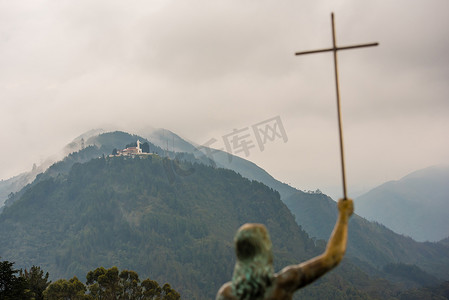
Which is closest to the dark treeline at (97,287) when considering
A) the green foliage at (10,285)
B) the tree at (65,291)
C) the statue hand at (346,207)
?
the tree at (65,291)

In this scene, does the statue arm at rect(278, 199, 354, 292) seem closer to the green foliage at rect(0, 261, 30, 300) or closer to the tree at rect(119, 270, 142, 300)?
the green foliage at rect(0, 261, 30, 300)

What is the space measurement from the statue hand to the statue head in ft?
3.36

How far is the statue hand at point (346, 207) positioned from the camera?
5688 mm

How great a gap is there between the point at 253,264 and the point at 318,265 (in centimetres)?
61

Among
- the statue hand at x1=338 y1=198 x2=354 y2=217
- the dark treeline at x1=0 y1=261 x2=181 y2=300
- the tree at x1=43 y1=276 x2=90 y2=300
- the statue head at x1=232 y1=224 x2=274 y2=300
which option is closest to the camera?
the statue head at x1=232 y1=224 x2=274 y2=300

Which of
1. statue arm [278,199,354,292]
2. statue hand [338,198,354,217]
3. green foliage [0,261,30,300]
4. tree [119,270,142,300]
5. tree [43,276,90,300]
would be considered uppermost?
statue hand [338,198,354,217]

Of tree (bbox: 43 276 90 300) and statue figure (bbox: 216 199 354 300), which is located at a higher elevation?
statue figure (bbox: 216 199 354 300)


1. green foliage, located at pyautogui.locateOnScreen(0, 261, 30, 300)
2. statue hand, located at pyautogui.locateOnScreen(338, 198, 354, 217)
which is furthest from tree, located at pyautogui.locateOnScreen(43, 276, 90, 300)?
statue hand, located at pyautogui.locateOnScreen(338, 198, 354, 217)

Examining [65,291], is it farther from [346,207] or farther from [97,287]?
[346,207]

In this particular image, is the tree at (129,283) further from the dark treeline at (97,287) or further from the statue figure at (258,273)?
the statue figure at (258,273)

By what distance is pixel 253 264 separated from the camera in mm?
4996

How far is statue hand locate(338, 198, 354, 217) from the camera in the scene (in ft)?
18.7

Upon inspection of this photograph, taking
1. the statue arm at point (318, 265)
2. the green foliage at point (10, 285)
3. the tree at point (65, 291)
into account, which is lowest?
the tree at point (65, 291)

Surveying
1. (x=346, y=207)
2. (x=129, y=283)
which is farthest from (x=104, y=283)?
(x=346, y=207)
